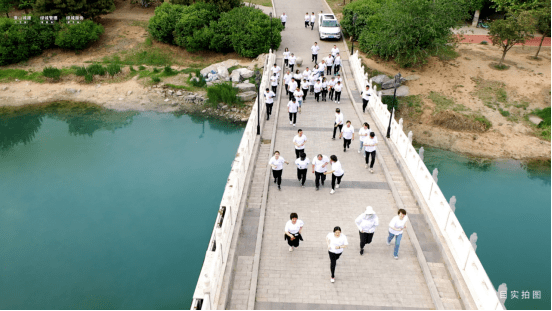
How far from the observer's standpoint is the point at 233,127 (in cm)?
2622

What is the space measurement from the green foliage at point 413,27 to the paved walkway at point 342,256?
16000mm

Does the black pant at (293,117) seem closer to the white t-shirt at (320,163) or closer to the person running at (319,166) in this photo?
the person running at (319,166)

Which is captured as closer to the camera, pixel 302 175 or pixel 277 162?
pixel 277 162

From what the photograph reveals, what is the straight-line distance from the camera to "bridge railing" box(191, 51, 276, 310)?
8.61 meters

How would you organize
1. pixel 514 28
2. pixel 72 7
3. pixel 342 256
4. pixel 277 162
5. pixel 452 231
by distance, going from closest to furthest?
pixel 452 231 < pixel 342 256 < pixel 277 162 < pixel 514 28 < pixel 72 7

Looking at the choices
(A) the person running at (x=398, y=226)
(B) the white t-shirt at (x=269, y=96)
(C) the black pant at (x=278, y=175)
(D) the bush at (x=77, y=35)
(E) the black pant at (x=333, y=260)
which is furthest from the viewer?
(D) the bush at (x=77, y=35)

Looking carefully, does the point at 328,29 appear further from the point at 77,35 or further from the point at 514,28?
the point at 77,35

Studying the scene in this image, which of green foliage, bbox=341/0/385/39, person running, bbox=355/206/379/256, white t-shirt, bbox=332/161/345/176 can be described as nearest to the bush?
green foliage, bbox=341/0/385/39

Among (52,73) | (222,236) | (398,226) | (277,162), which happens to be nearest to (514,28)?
(277,162)

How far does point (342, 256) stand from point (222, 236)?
308 cm

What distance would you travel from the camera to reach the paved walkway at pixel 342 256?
9.34 meters

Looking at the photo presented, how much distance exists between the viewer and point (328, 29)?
33469 millimetres

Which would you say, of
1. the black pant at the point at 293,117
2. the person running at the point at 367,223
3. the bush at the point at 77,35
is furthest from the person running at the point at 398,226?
the bush at the point at 77,35

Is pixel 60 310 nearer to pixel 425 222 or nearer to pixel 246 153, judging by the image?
pixel 246 153
